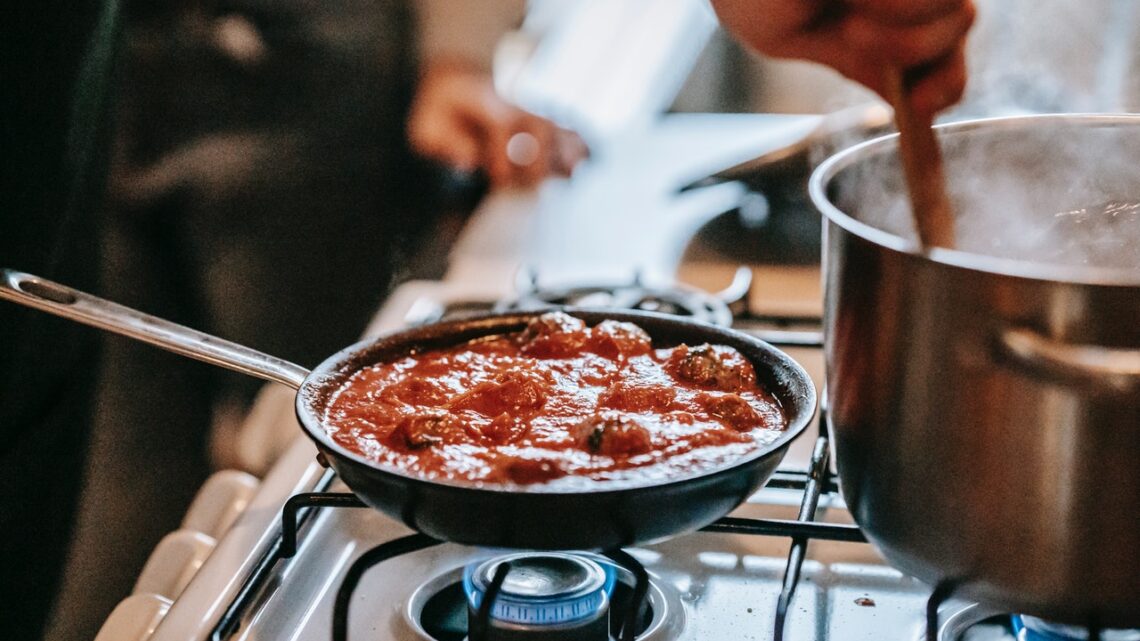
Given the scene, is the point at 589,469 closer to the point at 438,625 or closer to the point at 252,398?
the point at 438,625

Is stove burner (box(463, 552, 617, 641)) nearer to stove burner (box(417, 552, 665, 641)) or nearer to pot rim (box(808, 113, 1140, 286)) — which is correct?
stove burner (box(417, 552, 665, 641))

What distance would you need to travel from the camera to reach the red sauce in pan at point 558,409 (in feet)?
2.37

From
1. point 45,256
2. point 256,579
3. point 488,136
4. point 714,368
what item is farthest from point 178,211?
point 714,368

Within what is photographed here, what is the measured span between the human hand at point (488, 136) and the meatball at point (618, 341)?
100 cm

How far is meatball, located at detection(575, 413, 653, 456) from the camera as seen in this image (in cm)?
73

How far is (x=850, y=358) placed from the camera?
2.19ft

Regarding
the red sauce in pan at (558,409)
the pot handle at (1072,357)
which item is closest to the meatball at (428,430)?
the red sauce in pan at (558,409)

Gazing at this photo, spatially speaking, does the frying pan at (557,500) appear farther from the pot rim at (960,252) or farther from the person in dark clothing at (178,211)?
the person in dark clothing at (178,211)

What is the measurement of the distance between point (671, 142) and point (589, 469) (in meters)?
1.53

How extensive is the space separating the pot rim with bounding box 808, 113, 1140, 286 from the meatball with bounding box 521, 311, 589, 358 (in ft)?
0.81

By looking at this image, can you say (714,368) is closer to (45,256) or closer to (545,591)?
(545,591)

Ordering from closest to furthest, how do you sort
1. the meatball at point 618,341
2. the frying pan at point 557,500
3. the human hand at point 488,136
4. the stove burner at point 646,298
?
the frying pan at point 557,500 < the meatball at point 618,341 < the stove burner at point 646,298 < the human hand at point 488,136

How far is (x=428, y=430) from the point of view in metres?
0.75

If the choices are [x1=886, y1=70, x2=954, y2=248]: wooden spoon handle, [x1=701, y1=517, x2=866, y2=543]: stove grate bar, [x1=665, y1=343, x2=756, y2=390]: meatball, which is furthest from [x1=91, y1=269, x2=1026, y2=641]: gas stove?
[x1=886, y1=70, x2=954, y2=248]: wooden spoon handle
